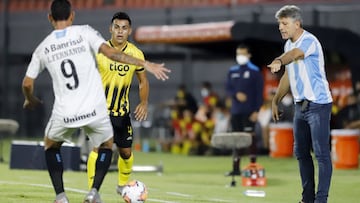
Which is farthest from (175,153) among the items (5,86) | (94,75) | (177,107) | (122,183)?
(94,75)

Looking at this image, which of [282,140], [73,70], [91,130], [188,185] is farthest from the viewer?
[282,140]

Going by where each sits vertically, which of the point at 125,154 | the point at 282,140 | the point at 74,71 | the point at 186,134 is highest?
the point at 74,71

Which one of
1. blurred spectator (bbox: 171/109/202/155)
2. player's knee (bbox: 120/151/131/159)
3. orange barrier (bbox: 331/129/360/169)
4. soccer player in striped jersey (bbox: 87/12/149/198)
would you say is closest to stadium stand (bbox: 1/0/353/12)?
blurred spectator (bbox: 171/109/202/155)

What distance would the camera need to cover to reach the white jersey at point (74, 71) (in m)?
10.1

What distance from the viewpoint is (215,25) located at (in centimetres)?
2295

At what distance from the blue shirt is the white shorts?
7624mm

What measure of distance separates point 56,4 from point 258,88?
8.32 metres

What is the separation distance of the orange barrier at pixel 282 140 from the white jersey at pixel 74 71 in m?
12.7

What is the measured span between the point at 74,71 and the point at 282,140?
12885mm

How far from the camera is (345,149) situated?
757 inches

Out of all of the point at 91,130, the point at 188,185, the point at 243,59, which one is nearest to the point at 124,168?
the point at 91,130

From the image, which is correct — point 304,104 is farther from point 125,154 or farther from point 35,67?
point 35,67

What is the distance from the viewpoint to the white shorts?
10.2 m

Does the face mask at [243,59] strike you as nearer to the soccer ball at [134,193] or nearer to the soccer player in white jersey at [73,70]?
the soccer ball at [134,193]
